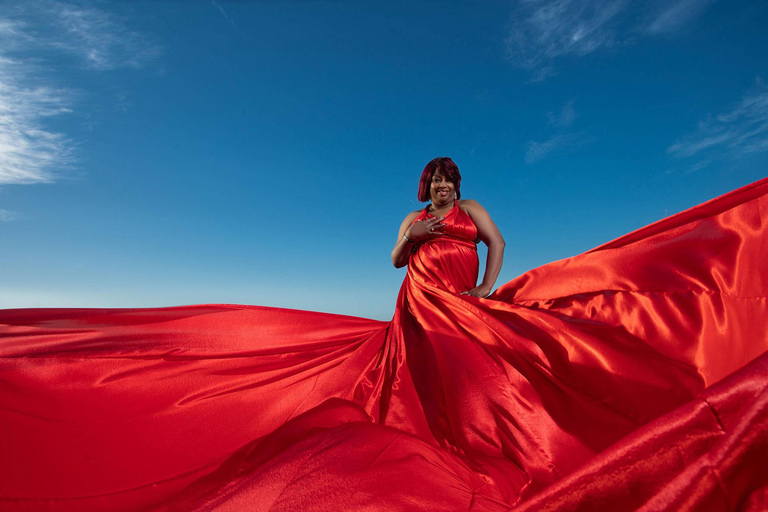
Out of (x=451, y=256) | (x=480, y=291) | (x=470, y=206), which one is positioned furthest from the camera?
(x=470, y=206)

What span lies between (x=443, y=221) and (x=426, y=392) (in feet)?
5.61

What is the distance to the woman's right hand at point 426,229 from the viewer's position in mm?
3855

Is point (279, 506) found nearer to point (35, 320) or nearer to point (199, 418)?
point (199, 418)

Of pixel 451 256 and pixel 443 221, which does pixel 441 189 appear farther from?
pixel 451 256

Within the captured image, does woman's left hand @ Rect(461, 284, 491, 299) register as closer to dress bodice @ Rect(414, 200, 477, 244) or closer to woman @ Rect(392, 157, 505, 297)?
woman @ Rect(392, 157, 505, 297)

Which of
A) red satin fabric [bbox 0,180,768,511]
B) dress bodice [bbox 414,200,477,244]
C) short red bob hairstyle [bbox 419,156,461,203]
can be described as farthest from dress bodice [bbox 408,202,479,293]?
red satin fabric [bbox 0,180,768,511]

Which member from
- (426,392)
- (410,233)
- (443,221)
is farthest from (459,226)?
(426,392)

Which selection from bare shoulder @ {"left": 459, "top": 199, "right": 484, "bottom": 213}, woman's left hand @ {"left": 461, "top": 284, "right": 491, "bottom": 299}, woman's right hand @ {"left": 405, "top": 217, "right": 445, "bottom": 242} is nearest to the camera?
woman's left hand @ {"left": 461, "top": 284, "right": 491, "bottom": 299}

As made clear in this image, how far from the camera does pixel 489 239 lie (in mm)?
3988

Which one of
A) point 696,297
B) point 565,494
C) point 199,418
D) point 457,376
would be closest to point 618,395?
point 696,297

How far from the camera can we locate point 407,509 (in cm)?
138

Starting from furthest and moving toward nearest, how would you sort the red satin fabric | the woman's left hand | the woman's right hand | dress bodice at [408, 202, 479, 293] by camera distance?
the woman's right hand, dress bodice at [408, 202, 479, 293], the woman's left hand, the red satin fabric

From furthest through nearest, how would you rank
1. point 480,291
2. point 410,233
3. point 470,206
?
point 470,206 → point 410,233 → point 480,291

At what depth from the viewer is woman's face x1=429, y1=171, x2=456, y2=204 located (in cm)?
417
